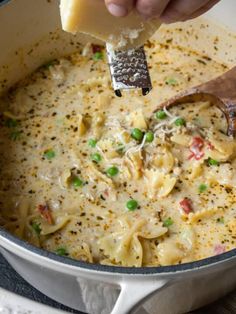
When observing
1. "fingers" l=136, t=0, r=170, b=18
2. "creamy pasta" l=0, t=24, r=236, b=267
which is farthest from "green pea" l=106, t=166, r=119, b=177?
"fingers" l=136, t=0, r=170, b=18

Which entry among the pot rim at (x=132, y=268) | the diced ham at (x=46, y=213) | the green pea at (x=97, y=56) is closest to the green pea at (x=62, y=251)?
the diced ham at (x=46, y=213)

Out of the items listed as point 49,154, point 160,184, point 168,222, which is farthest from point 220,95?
point 49,154

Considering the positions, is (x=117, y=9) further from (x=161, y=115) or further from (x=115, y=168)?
(x=161, y=115)

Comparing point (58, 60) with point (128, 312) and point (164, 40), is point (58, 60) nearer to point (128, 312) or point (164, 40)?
point (164, 40)

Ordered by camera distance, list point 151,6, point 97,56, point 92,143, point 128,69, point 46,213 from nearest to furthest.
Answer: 1. point 151,6
2. point 128,69
3. point 46,213
4. point 92,143
5. point 97,56

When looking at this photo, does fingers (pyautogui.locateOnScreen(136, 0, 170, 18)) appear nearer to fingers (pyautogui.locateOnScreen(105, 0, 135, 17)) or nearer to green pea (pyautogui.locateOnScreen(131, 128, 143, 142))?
fingers (pyautogui.locateOnScreen(105, 0, 135, 17))
